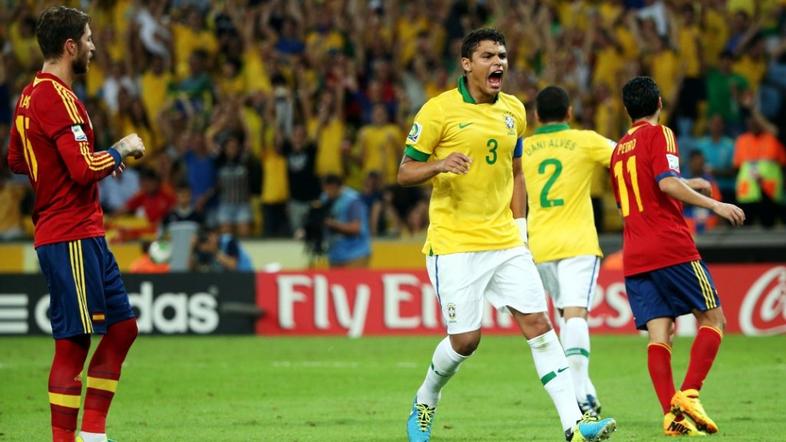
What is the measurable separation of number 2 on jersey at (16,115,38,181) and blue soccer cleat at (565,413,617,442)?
11.4ft

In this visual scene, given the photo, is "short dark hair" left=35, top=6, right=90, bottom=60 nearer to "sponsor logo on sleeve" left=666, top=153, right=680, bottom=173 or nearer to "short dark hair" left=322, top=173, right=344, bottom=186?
"sponsor logo on sleeve" left=666, top=153, right=680, bottom=173

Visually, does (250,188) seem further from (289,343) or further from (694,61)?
(694,61)

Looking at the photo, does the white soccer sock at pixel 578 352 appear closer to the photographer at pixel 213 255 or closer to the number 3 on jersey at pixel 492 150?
the number 3 on jersey at pixel 492 150

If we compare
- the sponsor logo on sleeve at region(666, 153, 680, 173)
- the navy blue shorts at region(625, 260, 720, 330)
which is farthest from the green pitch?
the sponsor logo on sleeve at region(666, 153, 680, 173)

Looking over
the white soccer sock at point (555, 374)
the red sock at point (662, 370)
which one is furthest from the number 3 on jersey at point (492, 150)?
the red sock at point (662, 370)

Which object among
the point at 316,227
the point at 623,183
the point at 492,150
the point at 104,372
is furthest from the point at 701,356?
the point at 316,227

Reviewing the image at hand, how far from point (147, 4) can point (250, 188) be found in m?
4.67

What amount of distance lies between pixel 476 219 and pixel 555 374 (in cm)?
108

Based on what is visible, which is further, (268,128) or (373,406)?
(268,128)

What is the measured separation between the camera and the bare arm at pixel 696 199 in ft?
29.3

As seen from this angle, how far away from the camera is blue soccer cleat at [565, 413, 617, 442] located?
8.22 m

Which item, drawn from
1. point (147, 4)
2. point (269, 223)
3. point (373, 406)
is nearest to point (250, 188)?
point (269, 223)

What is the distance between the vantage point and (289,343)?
1836 cm

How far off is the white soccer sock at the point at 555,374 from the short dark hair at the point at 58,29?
330 cm
